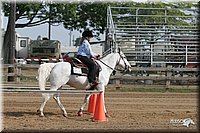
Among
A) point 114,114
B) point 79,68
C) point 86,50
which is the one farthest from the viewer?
point 114,114

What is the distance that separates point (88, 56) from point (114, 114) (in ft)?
5.89

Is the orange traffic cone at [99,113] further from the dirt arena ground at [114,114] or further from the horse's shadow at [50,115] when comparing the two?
the horse's shadow at [50,115]

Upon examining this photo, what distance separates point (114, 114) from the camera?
39.0 ft

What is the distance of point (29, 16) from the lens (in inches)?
1341

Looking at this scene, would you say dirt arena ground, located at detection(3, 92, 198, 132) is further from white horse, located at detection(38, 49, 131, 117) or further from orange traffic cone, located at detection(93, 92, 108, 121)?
white horse, located at detection(38, 49, 131, 117)

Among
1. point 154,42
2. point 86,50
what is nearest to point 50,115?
point 86,50

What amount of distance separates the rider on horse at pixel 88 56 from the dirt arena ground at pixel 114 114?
1093 mm

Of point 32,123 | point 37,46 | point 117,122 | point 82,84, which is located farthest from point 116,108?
point 37,46

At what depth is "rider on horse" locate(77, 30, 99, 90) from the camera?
11398 mm

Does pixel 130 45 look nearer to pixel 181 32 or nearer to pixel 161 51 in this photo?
pixel 161 51

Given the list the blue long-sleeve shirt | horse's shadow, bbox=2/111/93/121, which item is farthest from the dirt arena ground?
the blue long-sleeve shirt

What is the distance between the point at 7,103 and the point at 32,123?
4234 mm

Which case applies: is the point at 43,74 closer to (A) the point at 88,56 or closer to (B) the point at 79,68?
(B) the point at 79,68

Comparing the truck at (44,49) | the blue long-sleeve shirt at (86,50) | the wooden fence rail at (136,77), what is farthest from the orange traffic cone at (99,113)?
the truck at (44,49)
